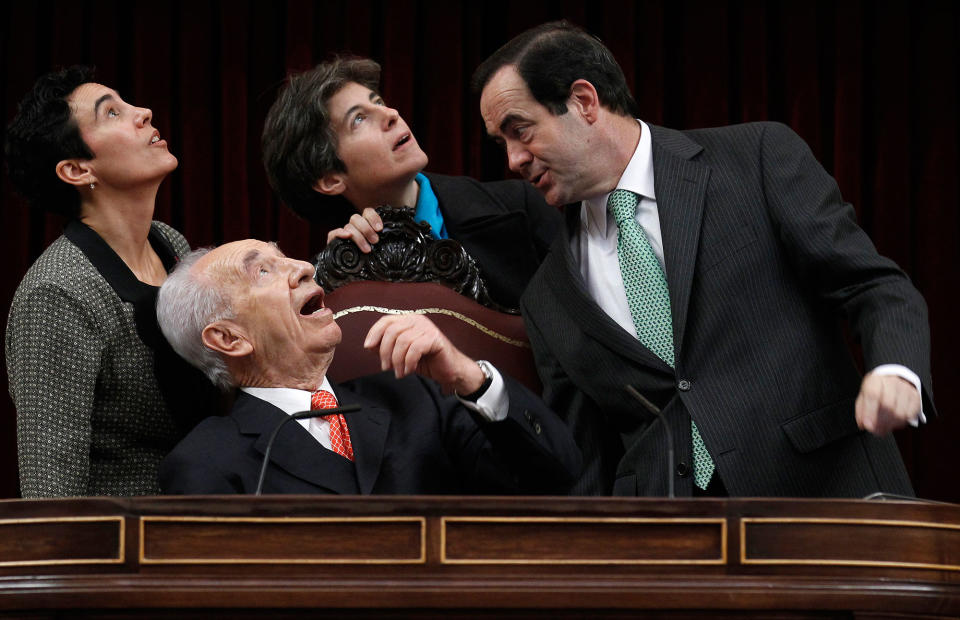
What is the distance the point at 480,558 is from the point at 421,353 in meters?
0.44

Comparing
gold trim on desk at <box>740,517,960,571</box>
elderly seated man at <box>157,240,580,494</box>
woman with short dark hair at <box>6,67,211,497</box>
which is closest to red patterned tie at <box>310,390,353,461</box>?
elderly seated man at <box>157,240,580,494</box>

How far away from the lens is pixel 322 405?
2158 mm

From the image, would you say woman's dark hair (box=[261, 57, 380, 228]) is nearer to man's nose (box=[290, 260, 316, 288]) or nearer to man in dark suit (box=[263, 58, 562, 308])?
man in dark suit (box=[263, 58, 562, 308])

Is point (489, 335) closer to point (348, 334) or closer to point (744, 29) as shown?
point (348, 334)

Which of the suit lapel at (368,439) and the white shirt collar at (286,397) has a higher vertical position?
the white shirt collar at (286,397)

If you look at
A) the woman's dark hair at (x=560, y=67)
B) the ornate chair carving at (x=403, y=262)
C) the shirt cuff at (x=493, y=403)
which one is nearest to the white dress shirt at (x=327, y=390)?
the shirt cuff at (x=493, y=403)

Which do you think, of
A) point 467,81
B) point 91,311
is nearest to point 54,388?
point 91,311

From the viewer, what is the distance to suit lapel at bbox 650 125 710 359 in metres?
2.15

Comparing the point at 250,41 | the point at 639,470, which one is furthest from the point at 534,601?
the point at 250,41

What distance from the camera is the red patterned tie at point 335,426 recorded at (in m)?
2.12

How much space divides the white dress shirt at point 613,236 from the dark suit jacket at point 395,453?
319 millimetres

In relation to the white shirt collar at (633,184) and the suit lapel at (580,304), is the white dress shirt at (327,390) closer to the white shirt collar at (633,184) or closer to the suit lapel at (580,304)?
the suit lapel at (580,304)

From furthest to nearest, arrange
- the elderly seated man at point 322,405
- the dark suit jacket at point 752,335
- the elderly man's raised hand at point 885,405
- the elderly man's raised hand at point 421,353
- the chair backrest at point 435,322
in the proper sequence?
the chair backrest at point 435,322, the dark suit jacket at point 752,335, the elderly seated man at point 322,405, the elderly man's raised hand at point 421,353, the elderly man's raised hand at point 885,405

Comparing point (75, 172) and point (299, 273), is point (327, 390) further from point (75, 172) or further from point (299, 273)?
point (75, 172)
